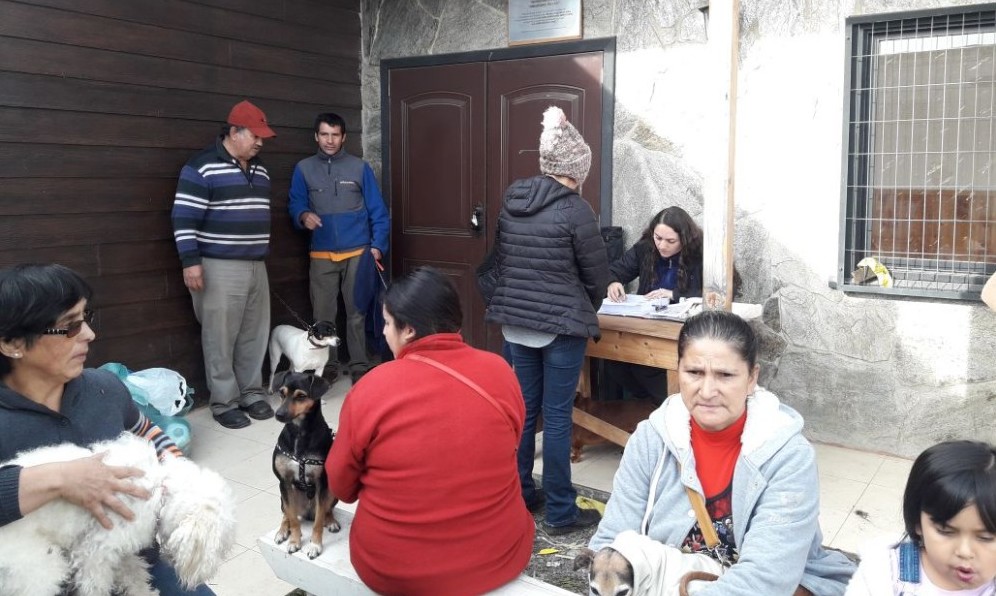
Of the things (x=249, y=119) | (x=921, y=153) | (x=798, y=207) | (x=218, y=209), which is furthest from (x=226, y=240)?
(x=921, y=153)

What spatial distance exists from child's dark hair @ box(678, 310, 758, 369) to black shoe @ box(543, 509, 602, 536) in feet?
5.75

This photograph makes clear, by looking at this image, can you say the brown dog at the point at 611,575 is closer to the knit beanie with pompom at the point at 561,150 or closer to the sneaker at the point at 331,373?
the knit beanie with pompom at the point at 561,150

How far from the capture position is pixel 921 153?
4273 mm

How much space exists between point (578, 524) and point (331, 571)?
4.81ft

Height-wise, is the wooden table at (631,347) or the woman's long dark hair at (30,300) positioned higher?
the woman's long dark hair at (30,300)

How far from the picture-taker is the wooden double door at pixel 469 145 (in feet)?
17.7

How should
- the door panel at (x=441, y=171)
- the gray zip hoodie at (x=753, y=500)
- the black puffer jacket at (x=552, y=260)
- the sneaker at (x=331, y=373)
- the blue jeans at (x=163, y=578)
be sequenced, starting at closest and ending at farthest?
the gray zip hoodie at (x=753, y=500)
the blue jeans at (x=163, y=578)
the black puffer jacket at (x=552, y=260)
the sneaker at (x=331, y=373)
the door panel at (x=441, y=171)

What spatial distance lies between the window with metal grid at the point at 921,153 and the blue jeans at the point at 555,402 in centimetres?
187

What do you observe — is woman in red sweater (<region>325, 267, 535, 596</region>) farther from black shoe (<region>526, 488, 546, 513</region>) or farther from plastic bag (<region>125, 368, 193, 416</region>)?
plastic bag (<region>125, 368, 193, 416</region>)

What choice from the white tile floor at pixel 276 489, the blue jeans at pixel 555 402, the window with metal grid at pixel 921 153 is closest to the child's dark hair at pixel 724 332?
the blue jeans at pixel 555 402

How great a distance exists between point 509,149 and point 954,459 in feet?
14.4

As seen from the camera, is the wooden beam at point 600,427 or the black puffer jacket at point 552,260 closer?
the black puffer jacket at point 552,260

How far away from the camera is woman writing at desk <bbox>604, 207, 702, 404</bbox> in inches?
177

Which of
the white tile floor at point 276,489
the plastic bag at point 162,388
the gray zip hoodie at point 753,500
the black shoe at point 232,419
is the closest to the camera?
the gray zip hoodie at point 753,500
